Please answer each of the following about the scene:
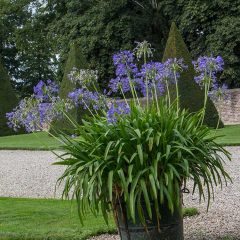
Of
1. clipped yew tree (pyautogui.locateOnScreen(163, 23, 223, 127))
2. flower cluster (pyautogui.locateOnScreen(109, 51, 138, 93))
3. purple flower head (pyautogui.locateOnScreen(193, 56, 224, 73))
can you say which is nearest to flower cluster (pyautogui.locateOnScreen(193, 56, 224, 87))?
purple flower head (pyautogui.locateOnScreen(193, 56, 224, 73))

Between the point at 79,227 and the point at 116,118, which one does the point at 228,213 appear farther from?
the point at 116,118

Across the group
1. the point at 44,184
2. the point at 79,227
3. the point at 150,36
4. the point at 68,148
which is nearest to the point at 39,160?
the point at 44,184

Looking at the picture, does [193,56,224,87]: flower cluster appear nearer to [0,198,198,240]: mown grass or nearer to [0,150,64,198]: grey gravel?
[0,198,198,240]: mown grass

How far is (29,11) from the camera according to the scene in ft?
104

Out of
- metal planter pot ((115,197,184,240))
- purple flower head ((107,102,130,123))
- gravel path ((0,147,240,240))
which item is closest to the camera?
metal planter pot ((115,197,184,240))

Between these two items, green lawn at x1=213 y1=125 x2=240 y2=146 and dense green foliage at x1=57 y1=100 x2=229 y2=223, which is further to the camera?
green lawn at x1=213 y1=125 x2=240 y2=146

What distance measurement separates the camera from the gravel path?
4629 millimetres

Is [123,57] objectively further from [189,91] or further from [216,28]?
[216,28]

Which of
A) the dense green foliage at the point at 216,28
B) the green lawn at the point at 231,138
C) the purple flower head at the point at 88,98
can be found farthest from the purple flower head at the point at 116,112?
the dense green foliage at the point at 216,28

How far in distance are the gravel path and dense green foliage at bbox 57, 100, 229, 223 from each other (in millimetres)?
893

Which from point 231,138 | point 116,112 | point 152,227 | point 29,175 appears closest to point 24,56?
point 231,138

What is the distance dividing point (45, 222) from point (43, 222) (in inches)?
1.0

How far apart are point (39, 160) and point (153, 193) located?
9477mm

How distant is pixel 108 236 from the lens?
4.70 metres
